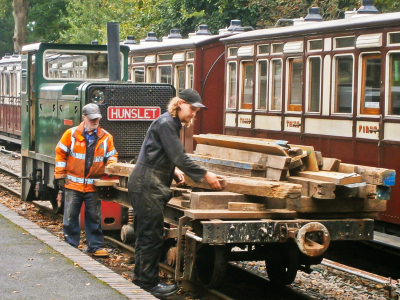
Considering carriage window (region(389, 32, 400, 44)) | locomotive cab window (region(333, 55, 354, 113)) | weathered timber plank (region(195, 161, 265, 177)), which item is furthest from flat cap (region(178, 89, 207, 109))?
locomotive cab window (region(333, 55, 354, 113))

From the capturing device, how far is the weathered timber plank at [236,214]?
6.39 metres

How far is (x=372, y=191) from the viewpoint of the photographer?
6.59 m

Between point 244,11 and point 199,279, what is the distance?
21.6m

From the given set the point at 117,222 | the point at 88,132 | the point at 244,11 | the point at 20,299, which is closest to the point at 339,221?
the point at 20,299

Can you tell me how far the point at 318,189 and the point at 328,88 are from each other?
5.95 meters

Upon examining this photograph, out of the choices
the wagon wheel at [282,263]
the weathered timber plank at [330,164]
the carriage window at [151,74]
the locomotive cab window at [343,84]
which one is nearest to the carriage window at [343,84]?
the locomotive cab window at [343,84]

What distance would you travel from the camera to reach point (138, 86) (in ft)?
34.4

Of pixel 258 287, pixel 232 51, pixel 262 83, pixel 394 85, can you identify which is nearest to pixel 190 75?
pixel 232 51

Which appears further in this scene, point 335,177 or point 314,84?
point 314,84

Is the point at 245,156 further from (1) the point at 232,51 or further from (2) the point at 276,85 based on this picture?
(1) the point at 232,51

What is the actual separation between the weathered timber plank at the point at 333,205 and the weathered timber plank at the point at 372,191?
175 millimetres

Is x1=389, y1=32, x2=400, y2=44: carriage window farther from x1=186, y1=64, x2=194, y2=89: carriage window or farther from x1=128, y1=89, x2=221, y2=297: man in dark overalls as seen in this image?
x1=186, y1=64, x2=194, y2=89: carriage window

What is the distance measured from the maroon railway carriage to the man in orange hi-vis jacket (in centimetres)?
377

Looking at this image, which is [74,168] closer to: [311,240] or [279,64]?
[311,240]
